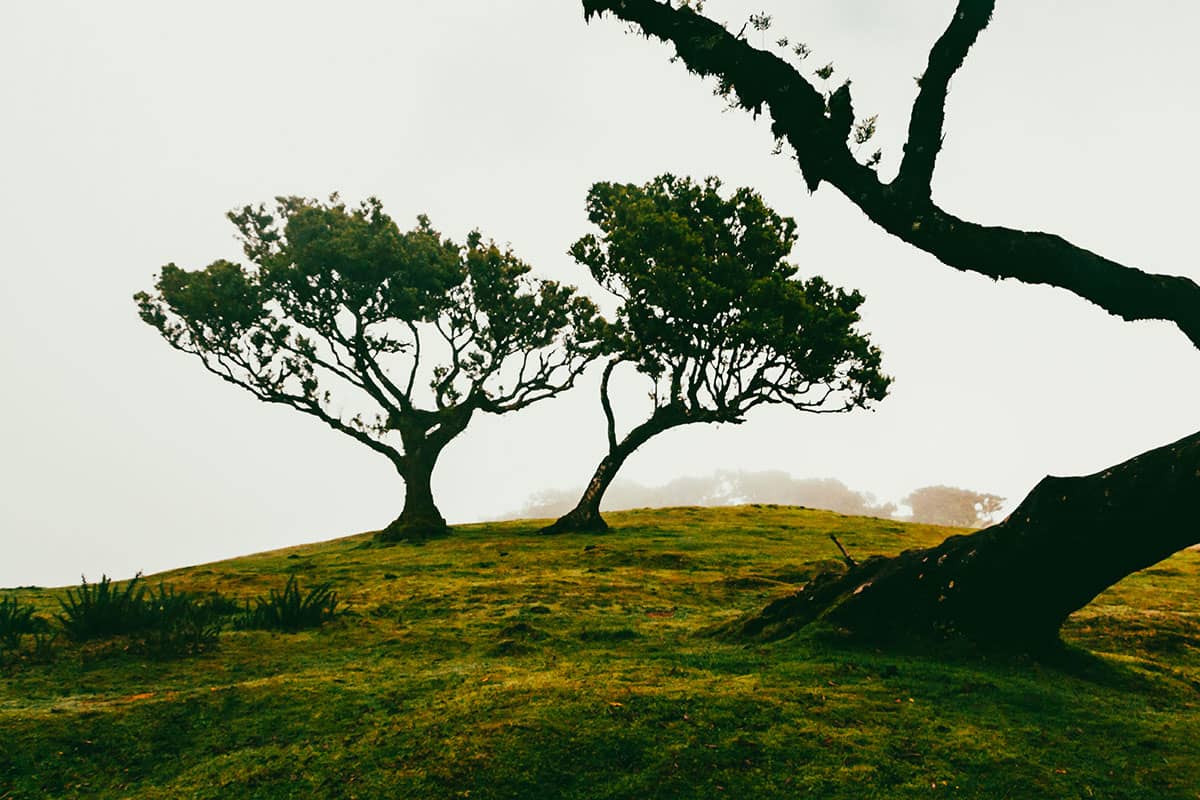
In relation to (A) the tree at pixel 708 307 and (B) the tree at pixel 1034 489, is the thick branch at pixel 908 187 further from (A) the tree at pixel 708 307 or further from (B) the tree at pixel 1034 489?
(A) the tree at pixel 708 307

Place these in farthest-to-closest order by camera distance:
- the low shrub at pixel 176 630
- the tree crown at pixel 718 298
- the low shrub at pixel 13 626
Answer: the tree crown at pixel 718 298 → the low shrub at pixel 13 626 → the low shrub at pixel 176 630

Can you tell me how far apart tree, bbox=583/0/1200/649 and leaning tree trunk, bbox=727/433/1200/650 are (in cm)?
1

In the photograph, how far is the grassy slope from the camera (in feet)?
16.0

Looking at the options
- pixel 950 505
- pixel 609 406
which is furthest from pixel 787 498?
pixel 609 406

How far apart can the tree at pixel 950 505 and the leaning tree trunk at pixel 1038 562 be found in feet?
277

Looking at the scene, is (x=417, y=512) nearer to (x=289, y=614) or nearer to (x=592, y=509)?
(x=592, y=509)

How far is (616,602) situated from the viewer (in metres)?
12.5

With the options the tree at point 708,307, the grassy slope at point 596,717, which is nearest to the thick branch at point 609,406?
the tree at point 708,307

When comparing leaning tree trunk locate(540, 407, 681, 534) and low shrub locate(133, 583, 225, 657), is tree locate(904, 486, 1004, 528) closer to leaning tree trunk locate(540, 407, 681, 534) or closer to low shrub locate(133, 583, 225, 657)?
leaning tree trunk locate(540, 407, 681, 534)

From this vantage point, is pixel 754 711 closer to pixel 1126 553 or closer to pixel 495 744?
pixel 495 744

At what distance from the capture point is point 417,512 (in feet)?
105

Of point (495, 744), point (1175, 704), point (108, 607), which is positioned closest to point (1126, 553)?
point (1175, 704)

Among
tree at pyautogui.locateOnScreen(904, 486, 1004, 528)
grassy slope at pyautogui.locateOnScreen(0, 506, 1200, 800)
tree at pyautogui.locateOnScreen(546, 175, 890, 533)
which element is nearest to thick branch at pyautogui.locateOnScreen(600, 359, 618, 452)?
tree at pyautogui.locateOnScreen(546, 175, 890, 533)

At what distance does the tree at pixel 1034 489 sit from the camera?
6.78 metres
